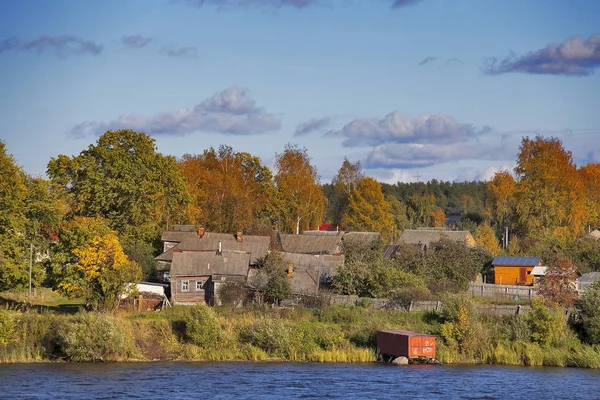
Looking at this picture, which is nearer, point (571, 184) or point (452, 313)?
point (452, 313)

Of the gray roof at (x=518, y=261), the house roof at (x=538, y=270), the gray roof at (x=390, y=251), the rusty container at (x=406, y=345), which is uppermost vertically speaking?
the gray roof at (x=390, y=251)

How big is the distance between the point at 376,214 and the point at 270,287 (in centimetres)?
4045

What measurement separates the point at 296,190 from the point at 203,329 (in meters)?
50.5

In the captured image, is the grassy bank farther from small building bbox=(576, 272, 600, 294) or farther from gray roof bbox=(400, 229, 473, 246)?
gray roof bbox=(400, 229, 473, 246)

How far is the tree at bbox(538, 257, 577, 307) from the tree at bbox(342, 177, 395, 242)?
39020mm

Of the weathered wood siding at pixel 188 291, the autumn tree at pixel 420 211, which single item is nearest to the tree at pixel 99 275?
the weathered wood siding at pixel 188 291

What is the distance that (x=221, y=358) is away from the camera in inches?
2258

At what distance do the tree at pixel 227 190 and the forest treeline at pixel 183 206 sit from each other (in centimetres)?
13

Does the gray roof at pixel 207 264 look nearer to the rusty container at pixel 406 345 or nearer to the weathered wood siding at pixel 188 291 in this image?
the weathered wood siding at pixel 188 291

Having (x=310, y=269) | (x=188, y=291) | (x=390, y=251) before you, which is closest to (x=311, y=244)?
(x=390, y=251)

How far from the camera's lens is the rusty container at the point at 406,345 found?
56.1 m

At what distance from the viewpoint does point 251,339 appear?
58.7m

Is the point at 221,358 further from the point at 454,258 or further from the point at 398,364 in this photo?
the point at 454,258

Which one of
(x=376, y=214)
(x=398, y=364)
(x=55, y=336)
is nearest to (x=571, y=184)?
(x=376, y=214)
